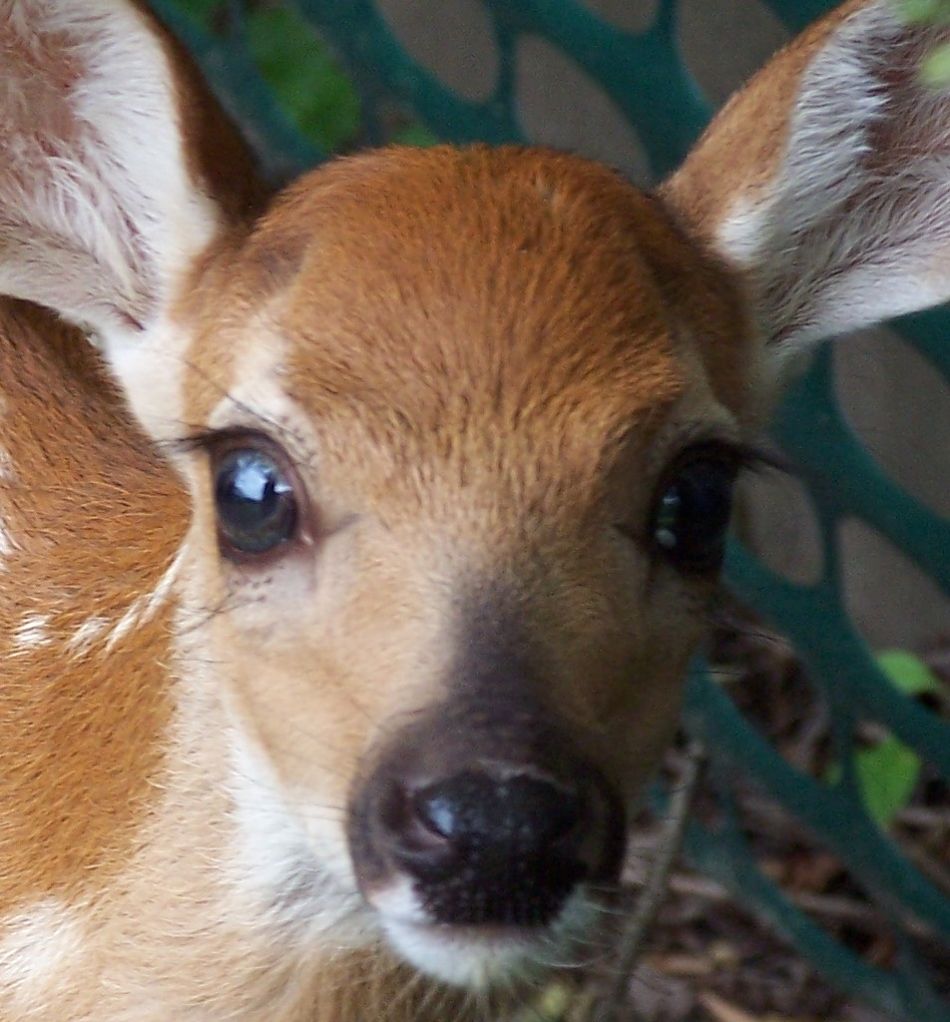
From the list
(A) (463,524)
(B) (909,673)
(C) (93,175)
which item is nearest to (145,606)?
(C) (93,175)

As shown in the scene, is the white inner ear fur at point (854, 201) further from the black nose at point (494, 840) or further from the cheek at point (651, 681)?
the black nose at point (494, 840)

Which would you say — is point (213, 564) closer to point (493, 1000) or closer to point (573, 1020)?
point (493, 1000)

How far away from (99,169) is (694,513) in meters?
0.92

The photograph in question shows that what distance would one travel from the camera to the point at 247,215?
2.04 metres

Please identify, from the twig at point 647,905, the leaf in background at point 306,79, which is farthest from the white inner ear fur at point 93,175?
the leaf in background at point 306,79

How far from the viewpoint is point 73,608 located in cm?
231

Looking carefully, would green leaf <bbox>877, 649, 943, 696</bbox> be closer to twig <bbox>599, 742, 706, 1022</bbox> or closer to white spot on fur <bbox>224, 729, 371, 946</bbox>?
twig <bbox>599, 742, 706, 1022</bbox>

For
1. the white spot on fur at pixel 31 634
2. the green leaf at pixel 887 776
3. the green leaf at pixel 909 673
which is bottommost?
the green leaf at pixel 887 776

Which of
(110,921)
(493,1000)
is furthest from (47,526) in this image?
(493,1000)

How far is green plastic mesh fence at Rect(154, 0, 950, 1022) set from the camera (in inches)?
117

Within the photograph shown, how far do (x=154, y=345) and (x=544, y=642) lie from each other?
0.76 meters

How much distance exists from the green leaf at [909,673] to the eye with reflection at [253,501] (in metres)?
2.26

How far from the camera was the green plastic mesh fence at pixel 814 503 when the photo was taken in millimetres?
2977

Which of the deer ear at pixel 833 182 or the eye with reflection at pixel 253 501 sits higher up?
the deer ear at pixel 833 182
